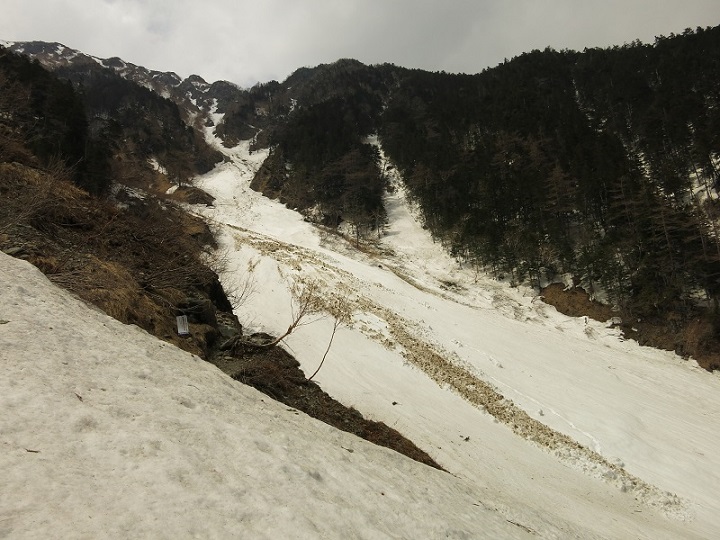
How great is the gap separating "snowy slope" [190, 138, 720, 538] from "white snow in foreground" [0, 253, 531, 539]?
3.51m

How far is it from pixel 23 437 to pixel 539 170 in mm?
62806

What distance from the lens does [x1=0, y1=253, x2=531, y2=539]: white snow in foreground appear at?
9.89ft

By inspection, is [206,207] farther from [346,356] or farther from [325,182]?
[346,356]

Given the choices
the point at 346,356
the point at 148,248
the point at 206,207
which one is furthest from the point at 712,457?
the point at 206,207

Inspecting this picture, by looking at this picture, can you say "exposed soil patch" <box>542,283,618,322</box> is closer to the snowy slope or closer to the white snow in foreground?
the snowy slope

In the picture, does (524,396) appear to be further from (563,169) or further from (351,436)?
(563,169)

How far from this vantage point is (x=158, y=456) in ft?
12.4

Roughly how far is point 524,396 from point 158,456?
17.6 meters

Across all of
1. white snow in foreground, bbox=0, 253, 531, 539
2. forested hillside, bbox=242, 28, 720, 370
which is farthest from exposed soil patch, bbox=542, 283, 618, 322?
white snow in foreground, bbox=0, 253, 531, 539

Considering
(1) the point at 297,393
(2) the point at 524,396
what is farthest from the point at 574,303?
(1) the point at 297,393

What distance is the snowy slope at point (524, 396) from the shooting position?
37.3 ft

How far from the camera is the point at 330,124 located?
307ft

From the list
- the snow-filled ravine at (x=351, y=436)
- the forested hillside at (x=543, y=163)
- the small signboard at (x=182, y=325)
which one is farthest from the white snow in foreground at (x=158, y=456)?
the forested hillside at (x=543, y=163)

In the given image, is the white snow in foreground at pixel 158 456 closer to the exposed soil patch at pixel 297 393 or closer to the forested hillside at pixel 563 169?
the exposed soil patch at pixel 297 393
